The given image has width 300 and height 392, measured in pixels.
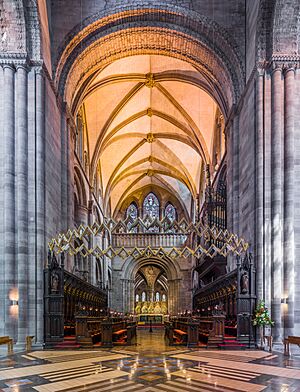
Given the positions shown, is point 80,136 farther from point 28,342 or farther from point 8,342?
point 8,342

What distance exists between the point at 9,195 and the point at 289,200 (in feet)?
30.9

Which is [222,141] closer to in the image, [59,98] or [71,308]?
[59,98]

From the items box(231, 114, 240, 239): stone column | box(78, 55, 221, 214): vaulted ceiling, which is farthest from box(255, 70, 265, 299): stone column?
box(78, 55, 221, 214): vaulted ceiling

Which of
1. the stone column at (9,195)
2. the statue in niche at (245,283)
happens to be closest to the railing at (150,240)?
the statue in niche at (245,283)

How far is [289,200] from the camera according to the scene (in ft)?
51.6

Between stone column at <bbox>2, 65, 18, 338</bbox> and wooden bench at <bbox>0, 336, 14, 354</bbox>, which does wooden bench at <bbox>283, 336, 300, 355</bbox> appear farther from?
stone column at <bbox>2, 65, 18, 338</bbox>

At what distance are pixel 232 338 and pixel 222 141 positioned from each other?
1394 cm

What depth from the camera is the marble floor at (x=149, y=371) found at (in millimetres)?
8922

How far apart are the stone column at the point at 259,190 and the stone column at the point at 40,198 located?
296 inches

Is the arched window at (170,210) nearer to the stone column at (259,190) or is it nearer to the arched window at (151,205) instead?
the arched window at (151,205)

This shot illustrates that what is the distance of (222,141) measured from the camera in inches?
1104

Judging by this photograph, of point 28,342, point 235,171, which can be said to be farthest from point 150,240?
point 28,342

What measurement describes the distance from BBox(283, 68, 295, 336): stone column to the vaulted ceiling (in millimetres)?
9207

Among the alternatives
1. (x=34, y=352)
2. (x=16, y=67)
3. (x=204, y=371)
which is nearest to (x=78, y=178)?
(x=16, y=67)
